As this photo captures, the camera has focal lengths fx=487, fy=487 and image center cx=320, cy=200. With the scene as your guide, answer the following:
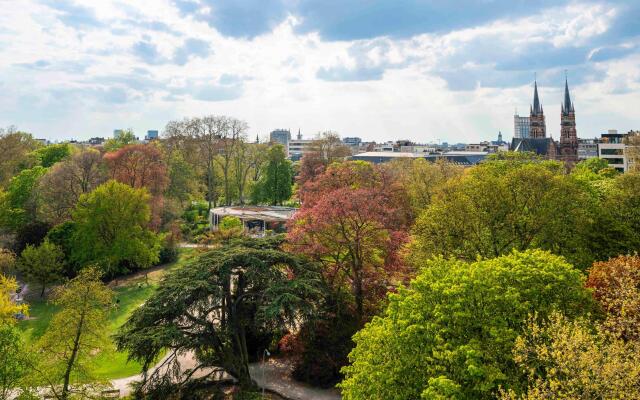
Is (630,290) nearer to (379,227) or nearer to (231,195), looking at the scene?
(379,227)

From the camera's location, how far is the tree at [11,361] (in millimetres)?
17344

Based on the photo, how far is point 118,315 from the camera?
110 feet

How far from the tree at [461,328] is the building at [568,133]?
3599 inches

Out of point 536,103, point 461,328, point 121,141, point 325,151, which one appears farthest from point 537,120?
point 461,328

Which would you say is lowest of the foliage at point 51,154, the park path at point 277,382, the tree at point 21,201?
the park path at point 277,382

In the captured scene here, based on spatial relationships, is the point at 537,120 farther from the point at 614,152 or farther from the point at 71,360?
the point at 71,360

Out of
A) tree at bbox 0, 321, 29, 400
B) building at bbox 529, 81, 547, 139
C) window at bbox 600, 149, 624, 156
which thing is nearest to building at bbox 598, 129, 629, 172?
window at bbox 600, 149, 624, 156

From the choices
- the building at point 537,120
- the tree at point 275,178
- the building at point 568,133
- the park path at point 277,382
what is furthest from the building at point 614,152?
the park path at point 277,382

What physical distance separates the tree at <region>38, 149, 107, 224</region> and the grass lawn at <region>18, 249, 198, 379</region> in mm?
9831

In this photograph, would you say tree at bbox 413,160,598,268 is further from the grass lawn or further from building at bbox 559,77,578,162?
building at bbox 559,77,578,162

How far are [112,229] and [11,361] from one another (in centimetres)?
2336

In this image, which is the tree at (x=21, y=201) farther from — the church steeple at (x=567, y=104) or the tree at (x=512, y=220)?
the church steeple at (x=567, y=104)

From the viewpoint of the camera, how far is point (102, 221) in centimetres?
3947

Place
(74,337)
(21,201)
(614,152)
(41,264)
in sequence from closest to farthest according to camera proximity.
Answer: (74,337) < (41,264) < (21,201) < (614,152)
